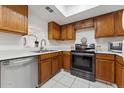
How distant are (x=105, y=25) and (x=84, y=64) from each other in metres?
1.28

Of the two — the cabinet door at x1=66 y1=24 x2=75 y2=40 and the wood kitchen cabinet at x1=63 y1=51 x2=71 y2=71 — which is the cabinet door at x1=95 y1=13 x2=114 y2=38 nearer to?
the cabinet door at x1=66 y1=24 x2=75 y2=40

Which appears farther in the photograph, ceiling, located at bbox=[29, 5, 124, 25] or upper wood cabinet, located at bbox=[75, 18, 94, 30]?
upper wood cabinet, located at bbox=[75, 18, 94, 30]

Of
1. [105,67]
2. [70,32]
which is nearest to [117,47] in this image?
[105,67]

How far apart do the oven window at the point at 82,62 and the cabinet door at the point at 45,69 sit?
90cm

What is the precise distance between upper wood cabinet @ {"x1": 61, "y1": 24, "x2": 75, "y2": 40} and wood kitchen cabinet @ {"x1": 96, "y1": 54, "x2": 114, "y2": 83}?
140 centimetres

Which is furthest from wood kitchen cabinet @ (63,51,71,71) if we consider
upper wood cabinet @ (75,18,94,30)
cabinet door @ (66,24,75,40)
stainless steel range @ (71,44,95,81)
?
upper wood cabinet @ (75,18,94,30)

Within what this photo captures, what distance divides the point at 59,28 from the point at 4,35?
2.21m

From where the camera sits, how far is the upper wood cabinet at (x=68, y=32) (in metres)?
3.27

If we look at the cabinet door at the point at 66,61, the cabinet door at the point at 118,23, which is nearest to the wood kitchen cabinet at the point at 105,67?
the cabinet door at the point at 118,23

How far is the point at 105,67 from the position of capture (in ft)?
6.81

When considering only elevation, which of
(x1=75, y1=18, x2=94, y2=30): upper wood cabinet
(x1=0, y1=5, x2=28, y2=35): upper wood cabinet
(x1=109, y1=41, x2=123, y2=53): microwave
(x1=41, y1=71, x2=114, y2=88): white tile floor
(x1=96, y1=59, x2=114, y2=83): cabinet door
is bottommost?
(x1=41, y1=71, x2=114, y2=88): white tile floor


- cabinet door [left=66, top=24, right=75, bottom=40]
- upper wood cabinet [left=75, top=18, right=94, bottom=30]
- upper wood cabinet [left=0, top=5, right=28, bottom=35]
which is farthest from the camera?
cabinet door [left=66, top=24, right=75, bottom=40]

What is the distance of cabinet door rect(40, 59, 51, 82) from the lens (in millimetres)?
1870
